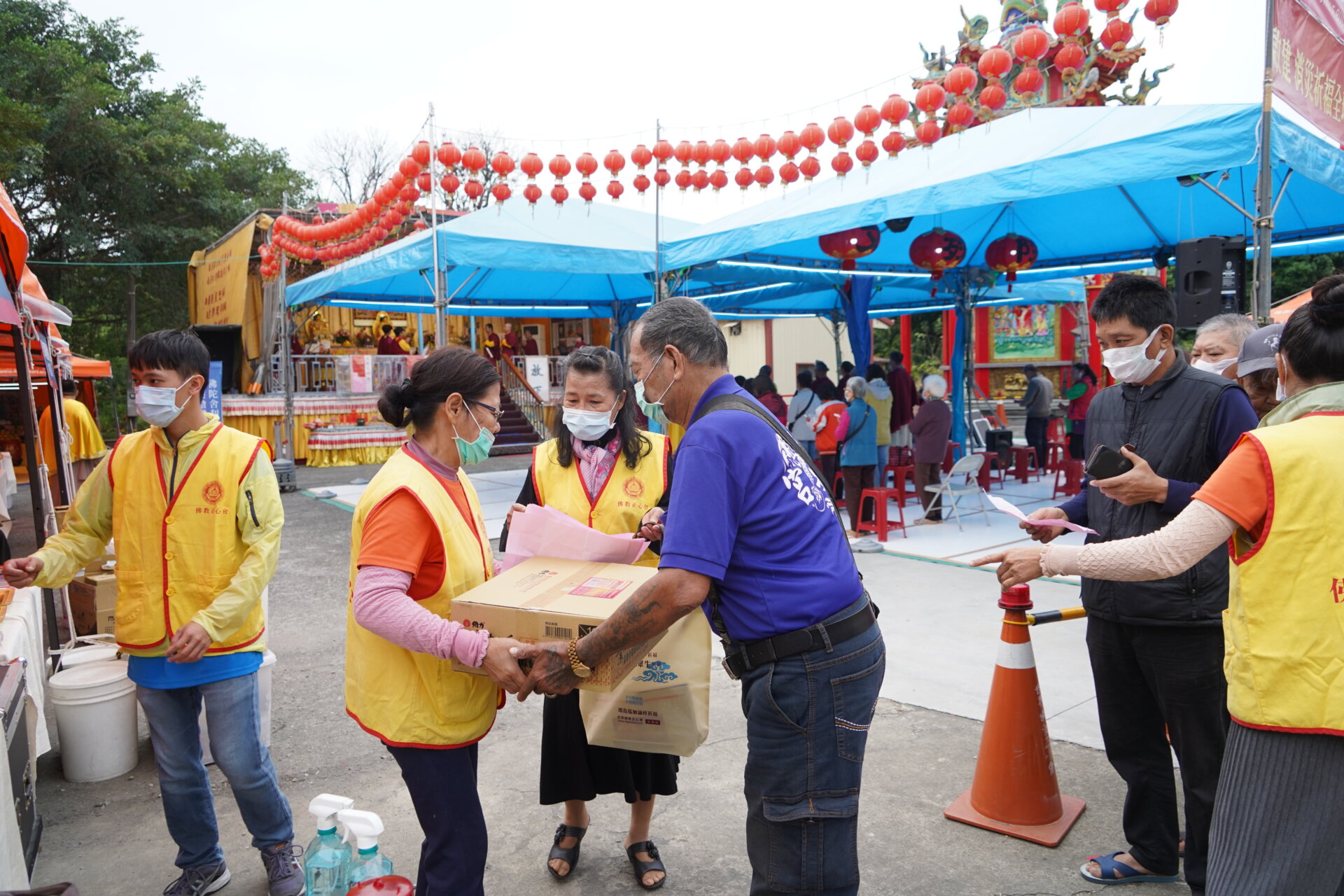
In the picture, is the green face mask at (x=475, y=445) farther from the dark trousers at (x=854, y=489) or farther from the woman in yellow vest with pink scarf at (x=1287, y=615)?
the dark trousers at (x=854, y=489)

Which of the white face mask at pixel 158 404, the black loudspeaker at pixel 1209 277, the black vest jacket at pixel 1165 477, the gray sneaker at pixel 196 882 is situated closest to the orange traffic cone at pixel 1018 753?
the black vest jacket at pixel 1165 477

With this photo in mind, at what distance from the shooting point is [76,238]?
18.8 m

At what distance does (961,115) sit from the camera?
8195 mm

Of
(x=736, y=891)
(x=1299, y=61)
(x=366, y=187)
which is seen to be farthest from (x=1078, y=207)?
(x=366, y=187)

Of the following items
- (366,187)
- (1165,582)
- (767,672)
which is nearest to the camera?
(767,672)

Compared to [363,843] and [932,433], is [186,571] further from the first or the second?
[932,433]

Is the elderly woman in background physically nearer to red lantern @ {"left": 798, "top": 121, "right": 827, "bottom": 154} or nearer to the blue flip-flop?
red lantern @ {"left": 798, "top": 121, "right": 827, "bottom": 154}

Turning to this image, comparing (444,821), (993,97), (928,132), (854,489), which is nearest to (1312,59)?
(993,97)

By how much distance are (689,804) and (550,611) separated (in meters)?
1.83

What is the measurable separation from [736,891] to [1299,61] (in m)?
5.75

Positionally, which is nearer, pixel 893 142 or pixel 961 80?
pixel 961 80

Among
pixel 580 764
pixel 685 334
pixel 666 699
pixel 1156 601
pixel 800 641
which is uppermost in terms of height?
pixel 685 334

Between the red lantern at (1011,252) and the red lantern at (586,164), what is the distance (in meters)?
5.04

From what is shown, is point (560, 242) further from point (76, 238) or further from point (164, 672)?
point (76, 238)
